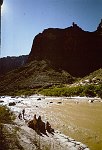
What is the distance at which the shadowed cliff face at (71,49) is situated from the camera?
149m

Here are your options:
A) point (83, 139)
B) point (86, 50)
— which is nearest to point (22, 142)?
point (83, 139)

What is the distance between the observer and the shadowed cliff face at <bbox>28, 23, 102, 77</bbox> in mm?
149038

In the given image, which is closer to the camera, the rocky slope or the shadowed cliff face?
the rocky slope

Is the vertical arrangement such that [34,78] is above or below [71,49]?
below

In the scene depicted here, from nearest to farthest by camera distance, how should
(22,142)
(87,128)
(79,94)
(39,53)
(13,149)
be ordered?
1. (13,149)
2. (22,142)
3. (87,128)
4. (79,94)
5. (39,53)

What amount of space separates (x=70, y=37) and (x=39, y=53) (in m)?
19.2

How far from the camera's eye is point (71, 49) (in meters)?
166

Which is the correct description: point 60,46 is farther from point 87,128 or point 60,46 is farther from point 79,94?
point 87,128

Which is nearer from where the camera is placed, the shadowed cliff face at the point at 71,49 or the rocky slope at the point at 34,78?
the rocky slope at the point at 34,78

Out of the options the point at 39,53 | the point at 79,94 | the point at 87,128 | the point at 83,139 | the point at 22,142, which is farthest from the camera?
the point at 39,53

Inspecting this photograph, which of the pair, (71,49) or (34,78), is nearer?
Answer: (34,78)

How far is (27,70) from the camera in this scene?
141 m

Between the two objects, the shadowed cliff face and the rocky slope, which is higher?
the shadowed cliff face

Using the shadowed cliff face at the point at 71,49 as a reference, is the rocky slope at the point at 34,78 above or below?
below
